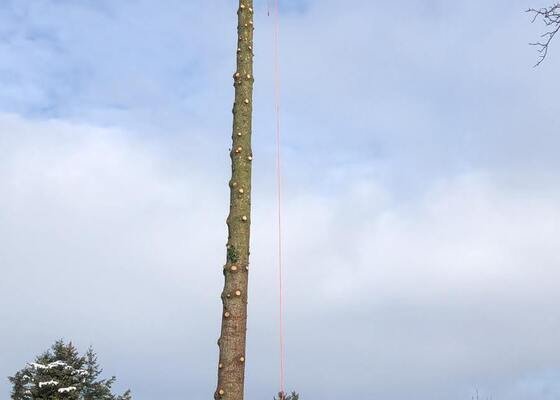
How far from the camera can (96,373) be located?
4306cm

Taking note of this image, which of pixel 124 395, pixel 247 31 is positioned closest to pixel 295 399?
pixel 124 395

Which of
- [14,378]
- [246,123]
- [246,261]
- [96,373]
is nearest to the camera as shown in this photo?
[246,261]

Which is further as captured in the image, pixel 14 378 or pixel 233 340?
pixel 14 378

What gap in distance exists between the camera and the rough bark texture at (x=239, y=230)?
875 centimetres

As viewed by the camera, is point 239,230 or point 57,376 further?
point 57,376

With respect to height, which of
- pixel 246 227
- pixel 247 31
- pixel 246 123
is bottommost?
pixel 246 227

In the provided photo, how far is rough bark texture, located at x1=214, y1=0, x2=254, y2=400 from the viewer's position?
875cm

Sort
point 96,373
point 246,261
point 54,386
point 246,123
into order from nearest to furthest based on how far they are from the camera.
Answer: point 246,261
point 246,123
point 54,386
point 96,373

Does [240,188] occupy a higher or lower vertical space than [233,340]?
higher

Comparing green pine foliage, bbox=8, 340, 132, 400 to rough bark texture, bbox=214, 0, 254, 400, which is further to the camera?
green pine foliage, bbox=8, 340, 132, 400

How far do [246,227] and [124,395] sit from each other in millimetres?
38706

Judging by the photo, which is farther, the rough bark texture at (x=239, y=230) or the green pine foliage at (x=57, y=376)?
the green pine foliage at (x=57, y=376)

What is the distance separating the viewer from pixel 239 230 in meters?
9.42

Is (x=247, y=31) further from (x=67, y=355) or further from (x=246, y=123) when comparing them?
(x=67, y=355)
